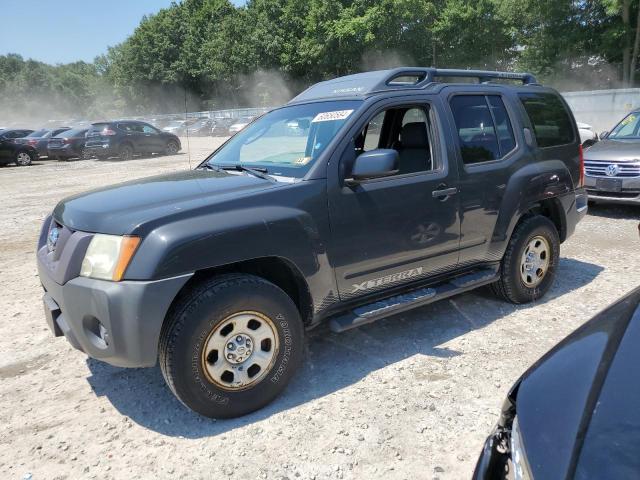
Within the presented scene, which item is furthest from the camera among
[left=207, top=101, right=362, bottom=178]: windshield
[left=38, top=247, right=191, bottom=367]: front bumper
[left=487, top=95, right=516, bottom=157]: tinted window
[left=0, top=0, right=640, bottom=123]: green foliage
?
[left=0, top=0, right=640, bottom=123]: green foliage

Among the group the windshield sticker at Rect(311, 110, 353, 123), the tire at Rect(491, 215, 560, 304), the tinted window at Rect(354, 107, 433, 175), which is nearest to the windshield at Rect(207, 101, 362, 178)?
the windshield sticker at Rect(311, 110, 353, 123)

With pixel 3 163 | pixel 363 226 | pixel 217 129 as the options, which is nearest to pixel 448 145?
pixel 363 226

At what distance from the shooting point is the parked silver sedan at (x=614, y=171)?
7.48 metres

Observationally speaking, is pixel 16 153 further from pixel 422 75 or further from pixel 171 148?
pixel 422 75

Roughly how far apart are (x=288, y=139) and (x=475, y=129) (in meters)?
1.54

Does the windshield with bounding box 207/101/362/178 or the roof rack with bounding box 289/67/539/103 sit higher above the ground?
the roof rack with bounding box 289/67/539/103

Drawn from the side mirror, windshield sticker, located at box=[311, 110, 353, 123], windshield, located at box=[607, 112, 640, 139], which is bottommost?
windshield, located at box=[607, 112, 640, 139]

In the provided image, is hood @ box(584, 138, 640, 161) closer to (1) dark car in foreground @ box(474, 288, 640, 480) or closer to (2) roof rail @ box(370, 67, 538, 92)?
(2) roof rail @ box(370, 67, 538, 92)

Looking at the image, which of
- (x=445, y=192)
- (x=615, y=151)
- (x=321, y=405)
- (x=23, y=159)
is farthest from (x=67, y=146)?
(x=321, y=405)

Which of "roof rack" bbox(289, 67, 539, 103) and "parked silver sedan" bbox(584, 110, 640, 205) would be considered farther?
"parked silver sedan" bbox(584, 110, 640, 205)

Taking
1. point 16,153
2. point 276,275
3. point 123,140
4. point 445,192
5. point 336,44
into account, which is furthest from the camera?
point 336,44

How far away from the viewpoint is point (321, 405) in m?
3.12

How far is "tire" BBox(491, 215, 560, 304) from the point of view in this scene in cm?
436

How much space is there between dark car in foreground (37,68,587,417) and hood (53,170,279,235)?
0.02m
